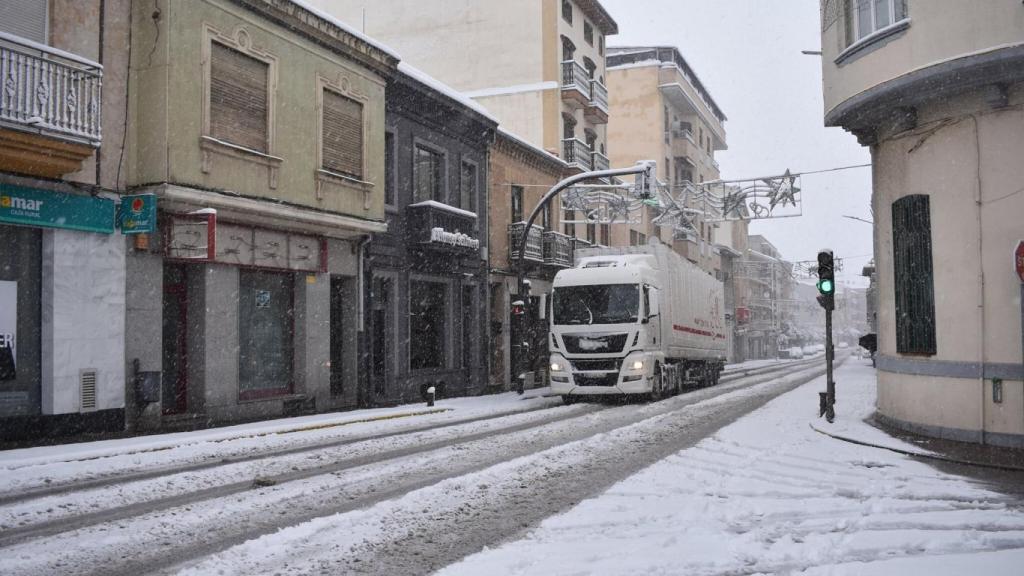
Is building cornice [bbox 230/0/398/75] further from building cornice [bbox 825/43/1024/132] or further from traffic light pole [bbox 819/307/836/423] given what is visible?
traffic light pole [bbox 819/307/836/423]

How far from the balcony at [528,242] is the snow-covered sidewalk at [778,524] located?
17.5 metres

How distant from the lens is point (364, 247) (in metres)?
19.3

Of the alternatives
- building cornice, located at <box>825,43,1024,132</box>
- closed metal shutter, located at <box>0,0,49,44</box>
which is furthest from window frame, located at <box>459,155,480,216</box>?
closed metal shutter, located at <box>0,0,49,44</box>

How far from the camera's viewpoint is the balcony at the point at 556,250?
95.6 ft

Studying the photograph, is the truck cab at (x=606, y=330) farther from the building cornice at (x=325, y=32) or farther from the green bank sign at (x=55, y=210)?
the green bank sign at (x=55, y=210)

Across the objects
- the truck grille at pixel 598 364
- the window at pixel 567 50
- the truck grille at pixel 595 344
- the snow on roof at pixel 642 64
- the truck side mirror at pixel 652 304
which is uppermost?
the snow on roof at pixel 642 64

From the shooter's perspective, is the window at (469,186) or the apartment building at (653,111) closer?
the window at (469,186)

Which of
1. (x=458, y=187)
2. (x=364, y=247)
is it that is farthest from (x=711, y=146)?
(x=364, y=247)

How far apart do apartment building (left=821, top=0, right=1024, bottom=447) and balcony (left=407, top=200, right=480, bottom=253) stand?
1070cm

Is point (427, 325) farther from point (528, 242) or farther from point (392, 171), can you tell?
point (528, 242)

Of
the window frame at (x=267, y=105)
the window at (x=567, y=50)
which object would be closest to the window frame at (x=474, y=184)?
the window frame at (x=267, y=105)

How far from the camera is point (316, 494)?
7816mm

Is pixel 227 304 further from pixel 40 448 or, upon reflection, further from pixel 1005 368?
pixel 1005 368

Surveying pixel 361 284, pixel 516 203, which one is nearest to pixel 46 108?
pixel 361 284
